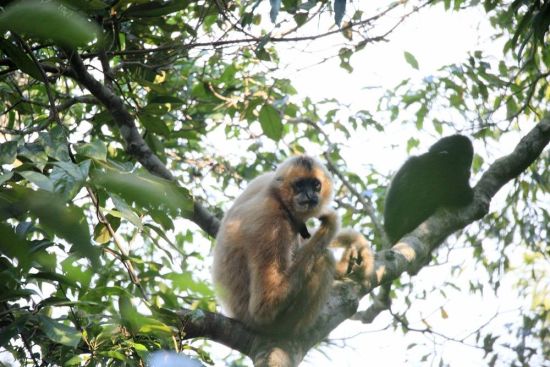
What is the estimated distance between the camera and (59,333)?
7.66ft

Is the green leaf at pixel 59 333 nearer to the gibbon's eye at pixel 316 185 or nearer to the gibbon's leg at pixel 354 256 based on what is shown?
the gibbon's leg at pixel 354 256

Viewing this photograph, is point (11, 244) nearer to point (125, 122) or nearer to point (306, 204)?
point (125, 122)

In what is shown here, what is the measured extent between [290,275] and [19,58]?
11.7ft

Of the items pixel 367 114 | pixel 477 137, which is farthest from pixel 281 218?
pixel 477 137

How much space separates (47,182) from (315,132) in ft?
24.6

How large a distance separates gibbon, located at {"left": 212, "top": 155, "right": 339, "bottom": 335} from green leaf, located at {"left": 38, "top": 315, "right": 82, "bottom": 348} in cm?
283

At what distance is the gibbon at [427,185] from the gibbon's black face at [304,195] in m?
1.86

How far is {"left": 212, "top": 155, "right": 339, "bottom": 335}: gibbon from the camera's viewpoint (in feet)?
18.0

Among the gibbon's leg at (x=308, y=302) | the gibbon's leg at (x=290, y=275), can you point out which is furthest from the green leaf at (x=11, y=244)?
the gibbon's leg at (x=308, y=302)

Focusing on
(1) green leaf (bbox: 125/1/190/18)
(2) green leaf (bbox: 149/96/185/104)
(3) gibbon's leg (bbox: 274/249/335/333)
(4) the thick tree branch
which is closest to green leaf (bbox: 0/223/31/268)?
(1) green leaf (bbox: 125/1/190/18)

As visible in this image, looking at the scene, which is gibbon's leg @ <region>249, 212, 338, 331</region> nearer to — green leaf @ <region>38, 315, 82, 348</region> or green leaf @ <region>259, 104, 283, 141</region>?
green leaf @ <region>259, 104, 283, 141</region>

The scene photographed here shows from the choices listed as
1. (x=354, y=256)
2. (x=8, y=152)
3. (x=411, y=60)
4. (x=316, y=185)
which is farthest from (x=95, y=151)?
(x=411, y=60)

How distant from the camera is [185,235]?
1013cm

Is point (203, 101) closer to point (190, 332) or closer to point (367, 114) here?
point (367, 114)
